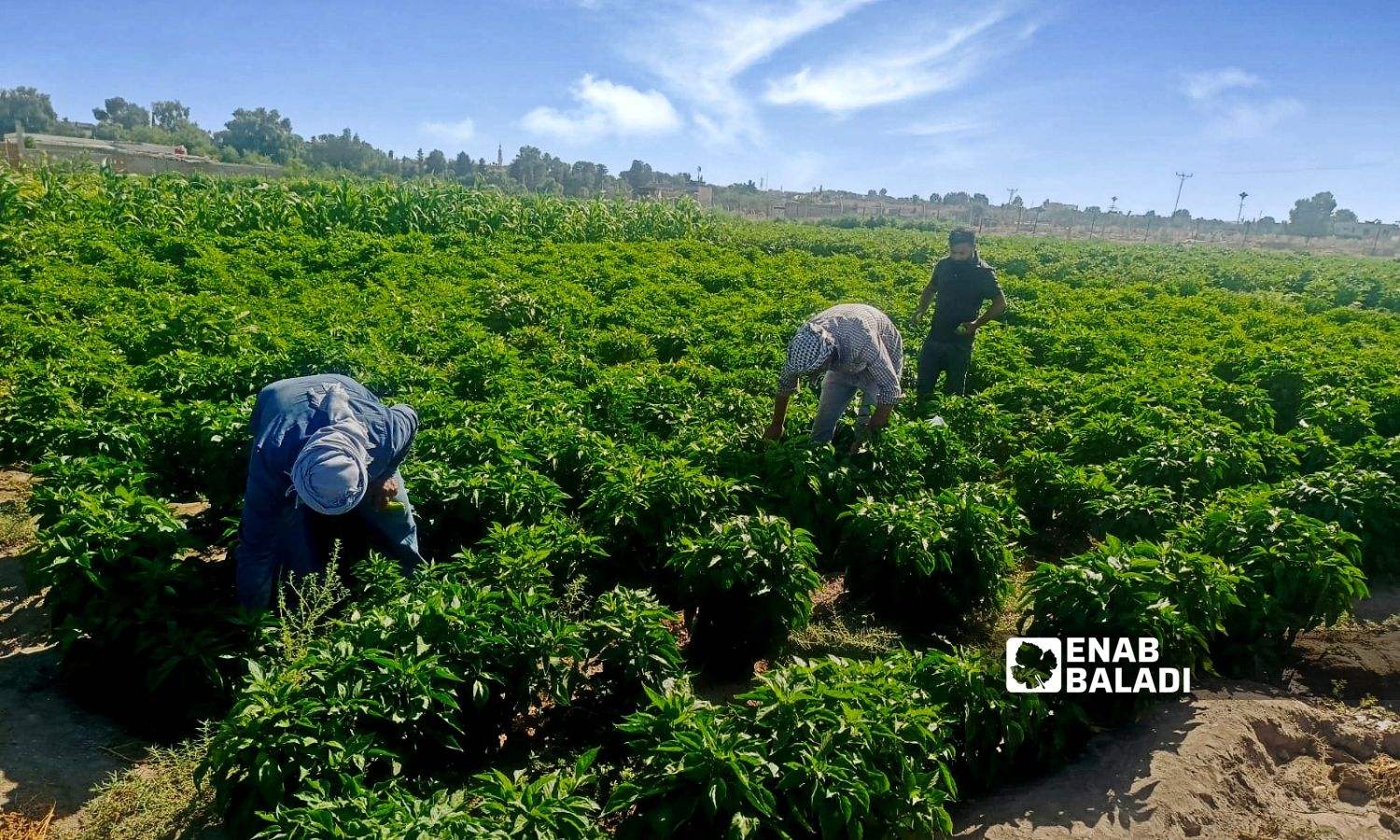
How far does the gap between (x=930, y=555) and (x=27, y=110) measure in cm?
14266

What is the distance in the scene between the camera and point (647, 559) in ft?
17.9

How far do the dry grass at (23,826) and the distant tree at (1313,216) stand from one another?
5128 inches

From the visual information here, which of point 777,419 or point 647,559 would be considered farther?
point 777,419

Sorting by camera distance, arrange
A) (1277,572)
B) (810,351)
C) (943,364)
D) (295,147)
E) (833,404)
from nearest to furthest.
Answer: (1277,572), (810,351), (833,404), (943,364), (295,147)

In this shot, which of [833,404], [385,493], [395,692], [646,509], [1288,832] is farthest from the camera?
[833,404]

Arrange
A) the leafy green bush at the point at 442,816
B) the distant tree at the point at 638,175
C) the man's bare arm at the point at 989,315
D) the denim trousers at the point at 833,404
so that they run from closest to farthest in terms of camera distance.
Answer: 1. the leafy green bush at the point at 442,816
2. the denim trousers at the point at 833,404
3. the man's bare arm at the point at 989,315
4. the distant tree at the point at 638,175

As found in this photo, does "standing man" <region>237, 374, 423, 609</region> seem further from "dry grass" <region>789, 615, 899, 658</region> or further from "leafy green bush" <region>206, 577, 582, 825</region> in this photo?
Result: "dry grass" <region>789, 615, 899, 658</region>

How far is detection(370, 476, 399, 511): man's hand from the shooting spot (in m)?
4.70

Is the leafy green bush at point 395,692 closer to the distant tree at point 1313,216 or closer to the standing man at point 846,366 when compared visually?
the standing man at point 846,366

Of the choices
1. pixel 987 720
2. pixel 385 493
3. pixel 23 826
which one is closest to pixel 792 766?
pixel 987 720

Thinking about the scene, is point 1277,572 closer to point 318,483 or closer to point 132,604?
point 318,483

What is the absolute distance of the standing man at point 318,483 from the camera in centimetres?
406

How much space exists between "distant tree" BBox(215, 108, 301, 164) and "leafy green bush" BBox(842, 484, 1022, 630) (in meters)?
89.8

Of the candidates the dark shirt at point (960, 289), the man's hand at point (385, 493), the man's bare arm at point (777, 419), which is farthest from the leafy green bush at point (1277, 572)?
the man's hand at point (385, 493)
